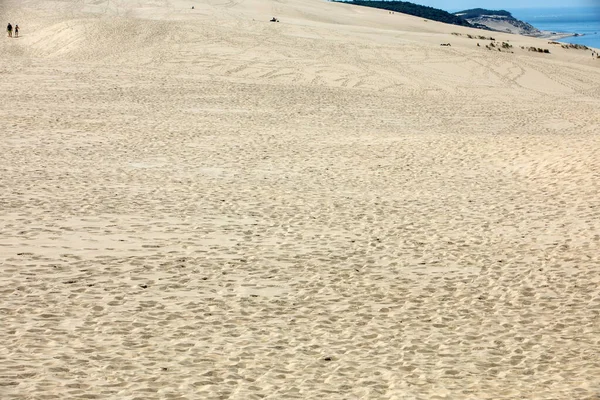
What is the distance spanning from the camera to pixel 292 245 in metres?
9.09

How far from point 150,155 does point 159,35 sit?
1955cm

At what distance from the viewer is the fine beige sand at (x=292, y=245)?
5941 mm

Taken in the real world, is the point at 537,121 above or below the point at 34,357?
above

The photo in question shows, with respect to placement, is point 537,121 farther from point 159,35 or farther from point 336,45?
point 159,35

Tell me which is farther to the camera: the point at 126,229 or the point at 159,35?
the point at 159,35

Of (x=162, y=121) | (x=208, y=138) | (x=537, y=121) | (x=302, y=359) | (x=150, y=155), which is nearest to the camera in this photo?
(x=302, y=359)

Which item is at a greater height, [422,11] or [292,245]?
[422,11]

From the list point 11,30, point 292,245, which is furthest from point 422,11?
point 292,245

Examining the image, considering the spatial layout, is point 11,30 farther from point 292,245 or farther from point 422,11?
point 422,11

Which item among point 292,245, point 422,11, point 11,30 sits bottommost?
point 292,245

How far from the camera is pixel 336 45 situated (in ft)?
107

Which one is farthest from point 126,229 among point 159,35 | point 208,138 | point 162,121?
point 159,35

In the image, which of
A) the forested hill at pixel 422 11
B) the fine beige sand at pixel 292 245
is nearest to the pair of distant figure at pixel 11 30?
the fine beige sand at pixel 292 245

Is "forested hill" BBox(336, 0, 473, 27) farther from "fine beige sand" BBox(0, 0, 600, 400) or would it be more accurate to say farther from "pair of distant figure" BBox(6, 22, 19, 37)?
"fine beige sand" BBox(0, 0, 600, 400)
